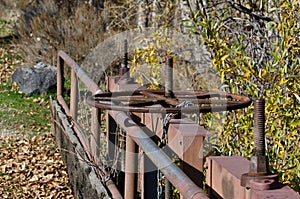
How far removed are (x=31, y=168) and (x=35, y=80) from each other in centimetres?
396

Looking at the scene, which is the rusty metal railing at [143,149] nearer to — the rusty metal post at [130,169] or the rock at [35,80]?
the rusty metal post at [130,169]

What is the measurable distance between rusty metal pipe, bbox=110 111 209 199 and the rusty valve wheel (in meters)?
0.18

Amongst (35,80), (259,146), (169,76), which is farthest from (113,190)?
(35,80)

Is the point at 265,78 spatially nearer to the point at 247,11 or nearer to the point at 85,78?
the point at 247,11

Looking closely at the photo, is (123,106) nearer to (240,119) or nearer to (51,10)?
(240,119)

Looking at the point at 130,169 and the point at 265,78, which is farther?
the point at 265,78

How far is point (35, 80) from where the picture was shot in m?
10.6

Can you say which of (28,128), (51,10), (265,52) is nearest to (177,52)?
(28,128)

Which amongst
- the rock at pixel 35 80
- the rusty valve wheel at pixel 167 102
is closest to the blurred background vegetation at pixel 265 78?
the rusty valve wheel at pixel 167 102

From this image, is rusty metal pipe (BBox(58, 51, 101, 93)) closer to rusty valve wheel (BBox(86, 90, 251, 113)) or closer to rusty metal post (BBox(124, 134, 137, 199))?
rusty metal post (BBox(124, 134, 137, 199))

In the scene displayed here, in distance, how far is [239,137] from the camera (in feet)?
14.6

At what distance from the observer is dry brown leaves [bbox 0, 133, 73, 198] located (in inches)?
240

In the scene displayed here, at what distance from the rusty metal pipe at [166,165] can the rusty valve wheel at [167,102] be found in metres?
0.18

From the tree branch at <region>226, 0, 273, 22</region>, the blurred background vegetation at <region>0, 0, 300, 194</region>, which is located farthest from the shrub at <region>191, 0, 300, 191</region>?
the tree branch at <region>226, 0, 273, 22</region>
